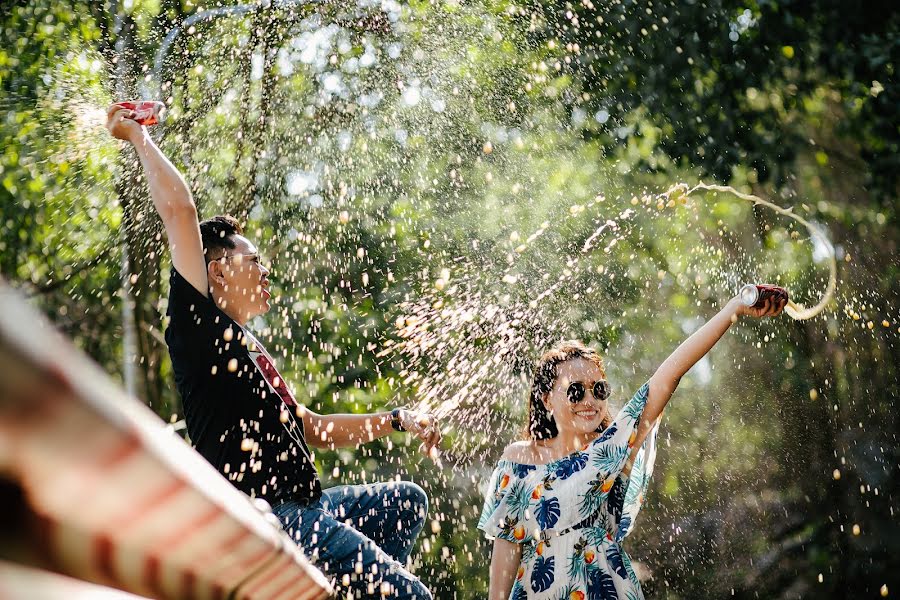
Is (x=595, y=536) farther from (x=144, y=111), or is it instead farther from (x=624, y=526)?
(x=144, y=111)

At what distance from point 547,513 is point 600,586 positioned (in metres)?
0.39

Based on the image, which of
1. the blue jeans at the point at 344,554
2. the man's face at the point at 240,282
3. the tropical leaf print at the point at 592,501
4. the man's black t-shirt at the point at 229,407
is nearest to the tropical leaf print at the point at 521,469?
the tropical leaf print at the point at 592,501

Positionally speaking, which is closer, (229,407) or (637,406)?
(229,407)

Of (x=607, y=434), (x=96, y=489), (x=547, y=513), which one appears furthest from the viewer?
(x=547, y=513)

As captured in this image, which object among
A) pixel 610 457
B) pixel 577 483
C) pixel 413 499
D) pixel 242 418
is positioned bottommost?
pixel 577 483

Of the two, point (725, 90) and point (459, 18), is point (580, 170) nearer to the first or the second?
point (459, 18)

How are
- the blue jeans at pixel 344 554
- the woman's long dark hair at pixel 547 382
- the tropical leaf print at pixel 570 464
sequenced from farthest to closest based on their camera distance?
the woman's long dark hair at pixel 547 382
the tropical leaf print at pixel 570 464
the blue jeans at pixel 344 554

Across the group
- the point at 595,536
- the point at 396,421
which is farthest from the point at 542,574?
the point at 396,421

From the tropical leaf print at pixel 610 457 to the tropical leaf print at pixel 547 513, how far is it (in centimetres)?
28

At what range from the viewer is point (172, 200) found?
2951 millimetres

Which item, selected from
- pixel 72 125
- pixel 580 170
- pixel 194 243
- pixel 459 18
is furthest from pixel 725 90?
pixel 72 125

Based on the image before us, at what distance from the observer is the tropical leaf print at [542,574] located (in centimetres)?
371

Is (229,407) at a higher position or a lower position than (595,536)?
higher

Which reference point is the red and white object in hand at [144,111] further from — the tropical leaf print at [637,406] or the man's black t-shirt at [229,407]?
the tropical leaf print at [637,406]
